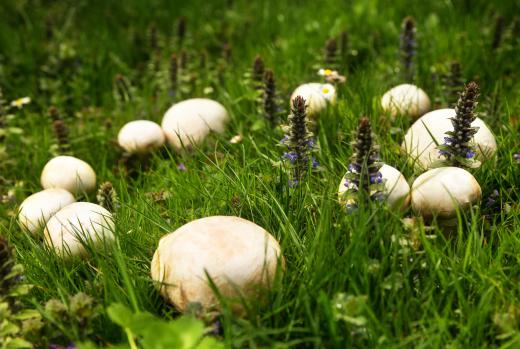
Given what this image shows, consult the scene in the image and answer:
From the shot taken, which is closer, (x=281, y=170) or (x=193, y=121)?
(x=281, y=170)

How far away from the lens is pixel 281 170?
9.20ft

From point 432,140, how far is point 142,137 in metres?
1.86

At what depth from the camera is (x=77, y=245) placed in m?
2.69

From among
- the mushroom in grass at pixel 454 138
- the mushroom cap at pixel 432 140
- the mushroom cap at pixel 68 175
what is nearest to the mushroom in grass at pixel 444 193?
the mushroom in grass at pixel 454 138

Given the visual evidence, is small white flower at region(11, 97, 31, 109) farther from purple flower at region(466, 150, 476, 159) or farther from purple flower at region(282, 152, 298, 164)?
purple flower at region(466, 150, 476, 159)

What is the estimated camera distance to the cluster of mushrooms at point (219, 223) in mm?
2193

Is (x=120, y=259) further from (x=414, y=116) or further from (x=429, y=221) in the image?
(x=414, y=116)

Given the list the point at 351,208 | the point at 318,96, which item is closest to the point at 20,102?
the point at 318,96

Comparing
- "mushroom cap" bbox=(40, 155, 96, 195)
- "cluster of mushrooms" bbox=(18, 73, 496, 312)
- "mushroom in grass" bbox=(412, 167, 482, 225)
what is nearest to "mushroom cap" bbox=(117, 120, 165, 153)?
"cluster of mushrooms" bbox=(18, 73, 496, 312)

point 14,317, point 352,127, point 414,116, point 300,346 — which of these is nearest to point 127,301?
point 14,317

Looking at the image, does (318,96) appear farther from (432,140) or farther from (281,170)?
(281,170)

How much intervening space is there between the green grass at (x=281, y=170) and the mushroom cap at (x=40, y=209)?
9 cm

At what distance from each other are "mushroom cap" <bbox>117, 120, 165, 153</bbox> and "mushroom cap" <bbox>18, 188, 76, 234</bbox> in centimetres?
78

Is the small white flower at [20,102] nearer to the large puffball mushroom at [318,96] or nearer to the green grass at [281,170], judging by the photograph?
the green grass at [281,170]
